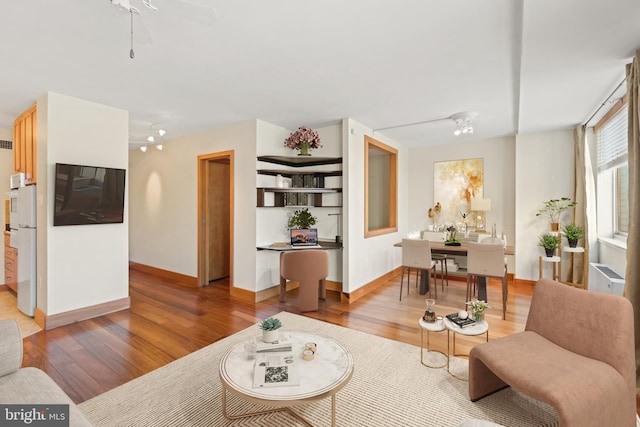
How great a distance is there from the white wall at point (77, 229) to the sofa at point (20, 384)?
1.92m

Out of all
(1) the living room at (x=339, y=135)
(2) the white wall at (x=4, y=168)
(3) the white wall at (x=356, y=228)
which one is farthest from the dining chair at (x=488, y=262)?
(2) the white wall at (x=4, y=168)

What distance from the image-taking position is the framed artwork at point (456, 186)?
18.5 feet

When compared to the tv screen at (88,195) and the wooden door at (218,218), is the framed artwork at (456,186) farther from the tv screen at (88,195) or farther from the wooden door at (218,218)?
the tv screen at (88,195)

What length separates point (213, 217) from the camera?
5.24m

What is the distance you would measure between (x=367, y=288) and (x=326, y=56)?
11.2ft

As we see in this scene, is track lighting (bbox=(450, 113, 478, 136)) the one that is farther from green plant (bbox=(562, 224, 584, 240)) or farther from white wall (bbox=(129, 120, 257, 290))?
white wall (bbox=(129, 120, 257, 290))

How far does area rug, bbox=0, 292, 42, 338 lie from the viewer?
3217 millimetres

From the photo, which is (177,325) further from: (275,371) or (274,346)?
(275,371)

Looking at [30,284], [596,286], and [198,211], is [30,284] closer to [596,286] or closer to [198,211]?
[198,211]

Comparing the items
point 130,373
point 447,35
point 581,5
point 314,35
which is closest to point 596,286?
point 581,5

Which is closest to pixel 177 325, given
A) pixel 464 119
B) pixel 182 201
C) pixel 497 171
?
pixel 182 201

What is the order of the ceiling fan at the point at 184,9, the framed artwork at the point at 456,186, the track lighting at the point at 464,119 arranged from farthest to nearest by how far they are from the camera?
the framed artwork at the point at 456,186
the track lighting at the point at 464,119
the ceiling fan at the point at 184,9

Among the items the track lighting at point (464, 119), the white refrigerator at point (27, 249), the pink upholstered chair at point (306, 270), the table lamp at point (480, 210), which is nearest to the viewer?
the white refrigerator at point (27, 249)

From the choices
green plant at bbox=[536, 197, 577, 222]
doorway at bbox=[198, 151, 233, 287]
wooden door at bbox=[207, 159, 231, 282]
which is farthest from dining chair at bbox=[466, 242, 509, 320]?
wooden door at bbox=[207, 159, 231, 282]
